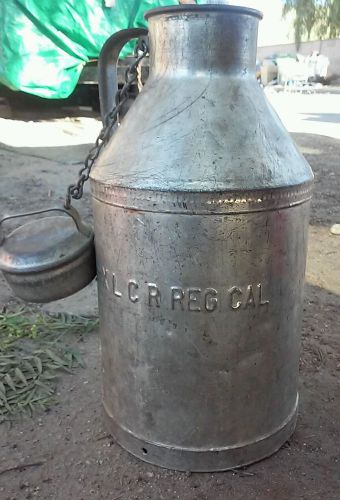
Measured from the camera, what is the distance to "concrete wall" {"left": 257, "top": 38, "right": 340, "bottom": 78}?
80.4 feet

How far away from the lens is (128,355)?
1753 millimetres

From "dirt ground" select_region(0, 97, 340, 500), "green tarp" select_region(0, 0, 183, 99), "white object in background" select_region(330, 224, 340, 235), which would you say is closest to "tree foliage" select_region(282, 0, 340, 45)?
"green tarp" select_region(0, 0, 183, 99)

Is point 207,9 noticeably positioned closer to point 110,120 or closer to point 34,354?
point 110,120

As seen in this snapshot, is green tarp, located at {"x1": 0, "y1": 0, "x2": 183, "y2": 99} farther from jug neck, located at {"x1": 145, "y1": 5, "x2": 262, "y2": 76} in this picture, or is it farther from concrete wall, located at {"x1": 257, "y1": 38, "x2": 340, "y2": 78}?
concrete wall, located at {"x1": 257, "y1": 38, "x2": 340, "y2": 78}

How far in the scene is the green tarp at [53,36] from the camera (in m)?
5.56

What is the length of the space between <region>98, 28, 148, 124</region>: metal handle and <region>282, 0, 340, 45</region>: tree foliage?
95.1ft

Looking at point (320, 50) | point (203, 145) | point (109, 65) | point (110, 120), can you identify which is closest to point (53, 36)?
point (109, 65)

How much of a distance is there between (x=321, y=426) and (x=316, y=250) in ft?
6.92

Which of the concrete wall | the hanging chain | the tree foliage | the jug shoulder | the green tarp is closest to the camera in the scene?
the jug shoulder

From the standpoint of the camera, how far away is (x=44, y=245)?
1.78 meters

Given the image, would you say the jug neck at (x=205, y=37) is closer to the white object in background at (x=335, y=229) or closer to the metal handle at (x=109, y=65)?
the metal handle at (x=109, y=65)

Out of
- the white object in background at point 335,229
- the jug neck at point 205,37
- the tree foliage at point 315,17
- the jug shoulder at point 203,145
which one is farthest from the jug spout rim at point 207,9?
the tree foliage at point 315,17

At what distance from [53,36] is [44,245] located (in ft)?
15.3

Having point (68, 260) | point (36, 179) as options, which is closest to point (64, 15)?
point (36, 179)
